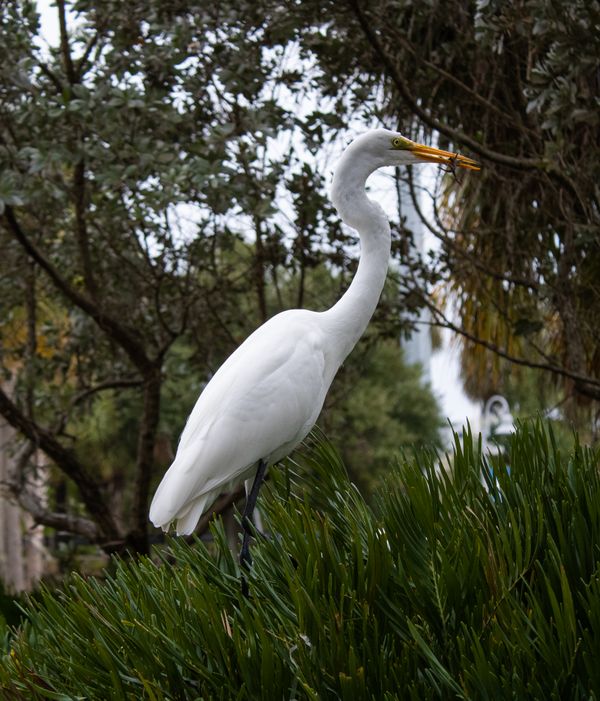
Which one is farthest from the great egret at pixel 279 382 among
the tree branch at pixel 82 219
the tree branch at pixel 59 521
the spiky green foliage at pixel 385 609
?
the tree branch at pixel 59 521

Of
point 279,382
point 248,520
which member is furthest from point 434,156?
point 248,520

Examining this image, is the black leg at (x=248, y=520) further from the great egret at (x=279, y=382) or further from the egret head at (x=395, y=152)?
the egret head at (x=395, y=152)

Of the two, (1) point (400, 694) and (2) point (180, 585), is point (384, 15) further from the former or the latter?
(1) point (400, 694)

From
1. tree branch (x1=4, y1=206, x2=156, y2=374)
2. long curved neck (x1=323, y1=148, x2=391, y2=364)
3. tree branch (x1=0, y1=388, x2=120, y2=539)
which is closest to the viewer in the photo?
long curved neck (x1=323, y1=148, x2=391, y2=364)

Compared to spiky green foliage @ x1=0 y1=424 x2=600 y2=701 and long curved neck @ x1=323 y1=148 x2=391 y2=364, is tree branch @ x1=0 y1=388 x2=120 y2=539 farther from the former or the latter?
spiky green foliage @ x1=0 y1=424 x2=600 y2=701

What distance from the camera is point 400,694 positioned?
6.88 feet

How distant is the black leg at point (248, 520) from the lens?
303cm

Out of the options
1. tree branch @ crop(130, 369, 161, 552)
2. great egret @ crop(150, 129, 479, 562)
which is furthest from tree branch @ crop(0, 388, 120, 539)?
great egret @ crop(150, 129, 479, 562)

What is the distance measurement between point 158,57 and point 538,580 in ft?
12.3

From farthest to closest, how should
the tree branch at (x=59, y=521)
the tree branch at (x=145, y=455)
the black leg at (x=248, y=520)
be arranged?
the tree branch at (x=59, y=521) → the tree branch at (x=145, y=455) → the black leg at (x=248, y=520)

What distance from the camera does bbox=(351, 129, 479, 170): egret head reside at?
12.2 ft

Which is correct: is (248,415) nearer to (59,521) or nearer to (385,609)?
(385,609)

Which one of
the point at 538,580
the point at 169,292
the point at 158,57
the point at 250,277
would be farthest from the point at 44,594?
the point at 250,277

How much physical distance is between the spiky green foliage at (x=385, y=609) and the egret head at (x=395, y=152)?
4.31 feet
